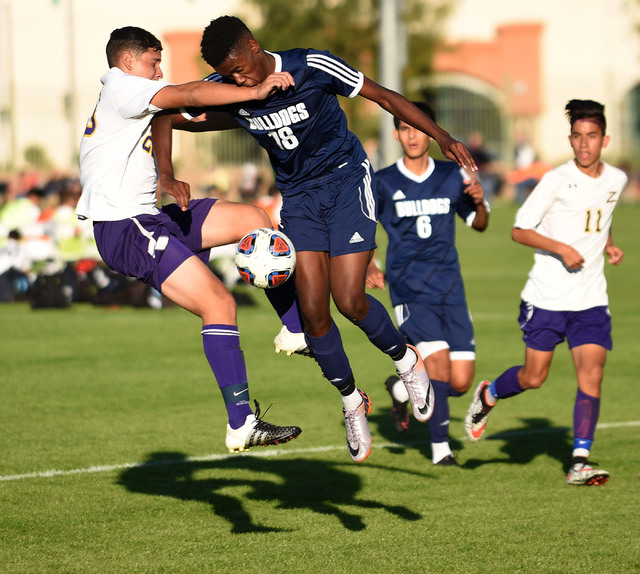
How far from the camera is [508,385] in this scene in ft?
25.9

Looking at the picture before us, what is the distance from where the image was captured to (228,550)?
19.6 ft

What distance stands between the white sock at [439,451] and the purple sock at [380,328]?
4.47ft

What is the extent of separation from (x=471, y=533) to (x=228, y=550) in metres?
1.36

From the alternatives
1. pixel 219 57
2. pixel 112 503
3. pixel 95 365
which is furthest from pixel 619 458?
pixel 95 365

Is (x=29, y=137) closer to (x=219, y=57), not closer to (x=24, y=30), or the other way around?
(x=24, y=30)

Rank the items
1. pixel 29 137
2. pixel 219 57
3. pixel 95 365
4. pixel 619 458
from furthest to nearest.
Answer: pixel 29 137 → pixel 95 365 → pixel 619 458 → pixel 219 57

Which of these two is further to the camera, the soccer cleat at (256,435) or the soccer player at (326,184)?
the soccer player at (326,184)

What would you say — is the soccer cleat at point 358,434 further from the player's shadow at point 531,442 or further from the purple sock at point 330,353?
the player's shadow at point 531,442

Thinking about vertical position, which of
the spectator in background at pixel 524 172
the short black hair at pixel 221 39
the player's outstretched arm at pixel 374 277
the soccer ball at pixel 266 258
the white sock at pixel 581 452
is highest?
the spectator in background at pixel 524 172

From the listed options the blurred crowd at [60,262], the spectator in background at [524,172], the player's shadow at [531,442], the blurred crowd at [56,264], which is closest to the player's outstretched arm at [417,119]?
the player's shadow at [531,442]

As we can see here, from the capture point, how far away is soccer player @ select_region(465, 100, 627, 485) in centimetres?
742

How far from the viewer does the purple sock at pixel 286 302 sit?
22.4 ft

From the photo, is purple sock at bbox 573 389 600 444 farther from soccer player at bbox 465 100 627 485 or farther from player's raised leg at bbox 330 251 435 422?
player's raised leg at bbox 330 251 435 422

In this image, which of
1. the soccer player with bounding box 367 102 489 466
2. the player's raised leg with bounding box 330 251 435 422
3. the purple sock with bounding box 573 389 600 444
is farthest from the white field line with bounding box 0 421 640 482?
the player's raised leg with bounding box 330 251 435 422
